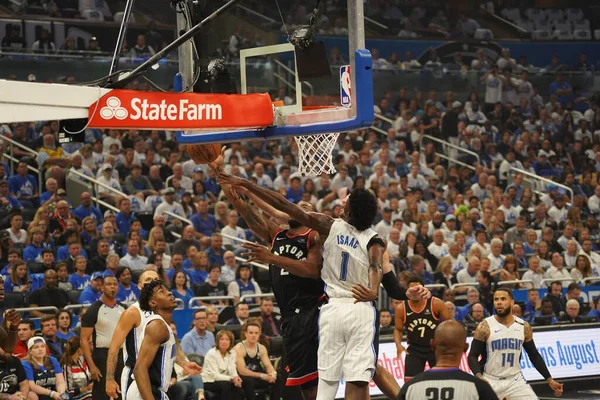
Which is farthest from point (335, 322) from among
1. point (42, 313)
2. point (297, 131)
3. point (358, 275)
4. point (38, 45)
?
point (38, 45)

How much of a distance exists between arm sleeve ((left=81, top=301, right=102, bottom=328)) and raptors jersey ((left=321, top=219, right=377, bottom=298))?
3.86 metres

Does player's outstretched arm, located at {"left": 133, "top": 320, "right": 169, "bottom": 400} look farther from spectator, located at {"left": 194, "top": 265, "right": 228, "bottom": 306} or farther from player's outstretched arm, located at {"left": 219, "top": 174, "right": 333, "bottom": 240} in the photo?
spectator, located at {"left": 194, "top": 265, "right": 228, "bottom": 306}

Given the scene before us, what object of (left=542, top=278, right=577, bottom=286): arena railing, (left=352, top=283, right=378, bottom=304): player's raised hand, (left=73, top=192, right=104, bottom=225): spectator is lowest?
(left=542, top=278, right=577, bottom=286): arena railing

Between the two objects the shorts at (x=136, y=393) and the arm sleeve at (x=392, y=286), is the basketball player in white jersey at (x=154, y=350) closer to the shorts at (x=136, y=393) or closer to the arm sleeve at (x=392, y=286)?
the shorts at (x=136, y=393)

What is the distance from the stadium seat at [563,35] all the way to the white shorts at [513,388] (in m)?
20.5

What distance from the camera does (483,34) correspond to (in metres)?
28.1

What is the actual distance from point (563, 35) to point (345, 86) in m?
22.4

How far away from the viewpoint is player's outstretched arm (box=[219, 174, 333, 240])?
7852 millimetres

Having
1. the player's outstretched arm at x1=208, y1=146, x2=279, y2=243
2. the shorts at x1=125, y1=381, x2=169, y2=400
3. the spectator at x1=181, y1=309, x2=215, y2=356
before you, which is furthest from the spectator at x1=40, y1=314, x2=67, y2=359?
the shorts at x1=125, y1=381, x2=169, y2=400

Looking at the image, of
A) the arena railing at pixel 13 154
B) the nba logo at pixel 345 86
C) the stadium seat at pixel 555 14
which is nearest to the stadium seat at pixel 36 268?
the arena railing at pixel 13 154

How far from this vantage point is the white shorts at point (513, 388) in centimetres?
977

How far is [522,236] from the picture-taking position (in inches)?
742

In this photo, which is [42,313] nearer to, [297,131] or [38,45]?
[297,131]

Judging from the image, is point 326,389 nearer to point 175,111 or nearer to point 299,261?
point 299,261
